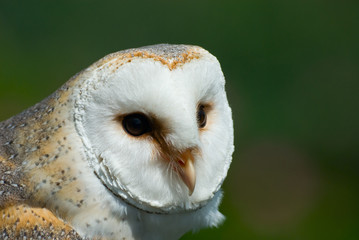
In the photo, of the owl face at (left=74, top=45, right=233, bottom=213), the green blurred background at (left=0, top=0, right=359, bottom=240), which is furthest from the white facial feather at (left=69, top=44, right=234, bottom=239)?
the green blurred background at (left=0, top=0, right=359, bottom=240)

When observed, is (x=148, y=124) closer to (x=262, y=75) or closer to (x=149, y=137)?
(x=149, y=137)

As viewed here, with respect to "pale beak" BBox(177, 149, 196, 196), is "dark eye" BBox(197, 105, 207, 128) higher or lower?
higher

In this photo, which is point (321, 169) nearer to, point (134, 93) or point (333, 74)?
point (333, 74)

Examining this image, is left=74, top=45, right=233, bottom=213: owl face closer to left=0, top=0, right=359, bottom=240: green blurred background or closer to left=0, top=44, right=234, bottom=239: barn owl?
left=0, top=44, right=234, bottom=239: barn owl

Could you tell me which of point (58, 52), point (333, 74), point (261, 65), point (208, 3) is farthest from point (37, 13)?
point (333, 74)

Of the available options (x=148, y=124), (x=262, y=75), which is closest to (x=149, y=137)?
(x=148, y=124)

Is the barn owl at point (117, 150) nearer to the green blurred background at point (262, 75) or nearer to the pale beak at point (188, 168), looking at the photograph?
the pale beak at point (188, 168)

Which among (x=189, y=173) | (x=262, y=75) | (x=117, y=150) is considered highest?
(x=117, y=150)

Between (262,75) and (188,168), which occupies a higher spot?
(188,168)
